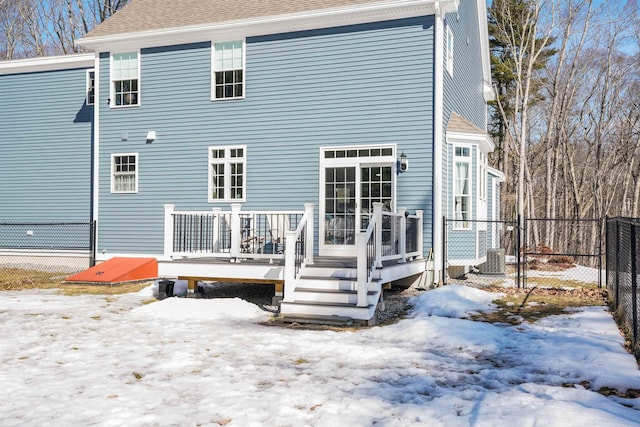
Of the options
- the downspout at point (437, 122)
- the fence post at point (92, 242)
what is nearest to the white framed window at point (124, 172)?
the fence post at point (92, 242)

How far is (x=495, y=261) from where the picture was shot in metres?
13.7

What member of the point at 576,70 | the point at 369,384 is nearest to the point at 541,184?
the point at 576,70

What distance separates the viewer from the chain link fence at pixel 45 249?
14.2 metres

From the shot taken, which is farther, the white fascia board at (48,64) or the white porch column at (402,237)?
the white fascia board at (48,64)

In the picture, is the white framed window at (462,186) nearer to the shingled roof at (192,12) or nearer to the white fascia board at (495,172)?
the white fascia board at (495,172)

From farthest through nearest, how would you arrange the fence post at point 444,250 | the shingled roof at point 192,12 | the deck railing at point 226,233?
1. the shingled roof at point 192,12
2. the fence post at point 444,250
3. the deck railing at point 226,233

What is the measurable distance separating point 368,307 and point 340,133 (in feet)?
17.3

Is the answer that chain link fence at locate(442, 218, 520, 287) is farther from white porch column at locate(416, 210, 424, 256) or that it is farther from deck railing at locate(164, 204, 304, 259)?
deck railing at locate(164, 204, 304, 259)

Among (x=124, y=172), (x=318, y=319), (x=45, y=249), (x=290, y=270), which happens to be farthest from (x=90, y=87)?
(x=318, y=319)

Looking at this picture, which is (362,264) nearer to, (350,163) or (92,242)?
(350,163)

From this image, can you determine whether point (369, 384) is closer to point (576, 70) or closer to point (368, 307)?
point (368, 307)

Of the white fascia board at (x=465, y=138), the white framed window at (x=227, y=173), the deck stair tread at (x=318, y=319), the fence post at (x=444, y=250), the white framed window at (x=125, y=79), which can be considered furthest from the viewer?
the white framed window at (x=125, y=79)

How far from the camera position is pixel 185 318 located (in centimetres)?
795

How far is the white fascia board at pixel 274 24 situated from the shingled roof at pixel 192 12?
0.49 feet
